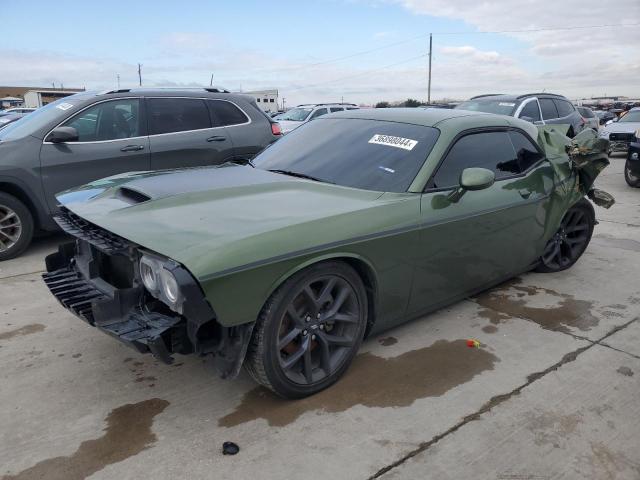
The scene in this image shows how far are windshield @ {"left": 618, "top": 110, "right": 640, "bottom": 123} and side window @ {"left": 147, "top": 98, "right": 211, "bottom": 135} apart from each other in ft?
43.2

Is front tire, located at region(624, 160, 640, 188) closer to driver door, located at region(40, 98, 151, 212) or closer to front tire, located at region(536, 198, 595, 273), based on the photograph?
front tire, located at region(536, 198, 595, 273)

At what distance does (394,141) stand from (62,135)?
3803 millimetres

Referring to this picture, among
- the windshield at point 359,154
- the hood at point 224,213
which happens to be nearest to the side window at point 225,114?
the windshield at point 359,154

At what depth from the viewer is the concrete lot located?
2412mm

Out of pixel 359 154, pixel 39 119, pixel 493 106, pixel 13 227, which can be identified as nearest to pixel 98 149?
pixel 39 119

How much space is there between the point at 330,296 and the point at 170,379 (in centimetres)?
112

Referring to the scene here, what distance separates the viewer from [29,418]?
2.74 metres

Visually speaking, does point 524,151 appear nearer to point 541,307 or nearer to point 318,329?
point 541,307

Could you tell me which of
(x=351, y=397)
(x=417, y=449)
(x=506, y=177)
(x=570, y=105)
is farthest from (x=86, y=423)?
(x=570, y=105)

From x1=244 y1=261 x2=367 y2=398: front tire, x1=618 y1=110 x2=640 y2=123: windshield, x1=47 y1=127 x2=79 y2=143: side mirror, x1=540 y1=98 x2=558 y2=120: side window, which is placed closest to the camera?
x1=244 y1=261 x2=367 y2=398: front tire

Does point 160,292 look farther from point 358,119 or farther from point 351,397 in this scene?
point 358,119

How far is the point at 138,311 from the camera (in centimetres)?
267

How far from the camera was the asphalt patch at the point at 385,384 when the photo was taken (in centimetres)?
282

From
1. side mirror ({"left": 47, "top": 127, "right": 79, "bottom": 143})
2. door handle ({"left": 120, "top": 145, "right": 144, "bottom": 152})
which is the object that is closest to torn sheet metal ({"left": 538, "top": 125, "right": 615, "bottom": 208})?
door handle ({"left": 120, "top": 145, "right": 144, "bottom": 152})
